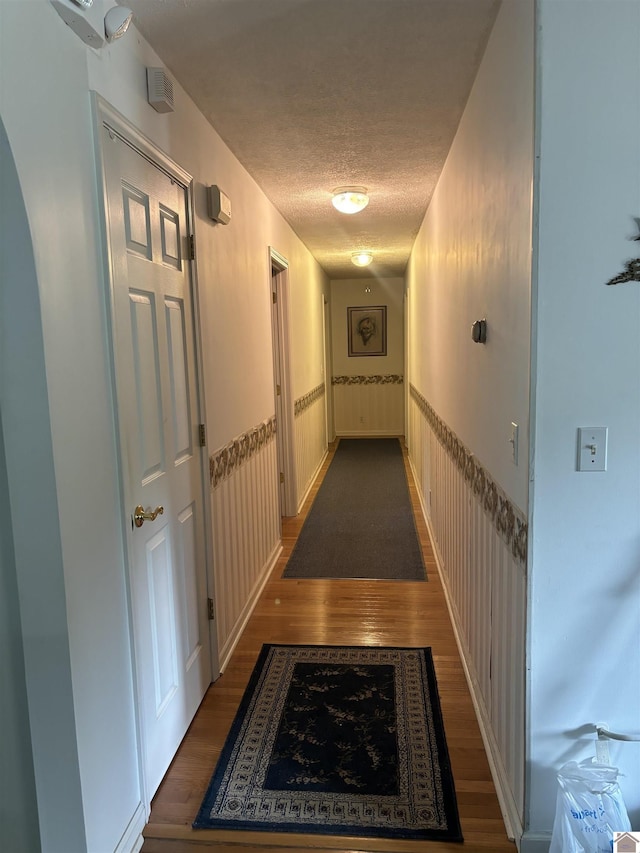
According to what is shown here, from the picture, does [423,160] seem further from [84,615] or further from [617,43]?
[84,615]

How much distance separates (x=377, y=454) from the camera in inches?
277

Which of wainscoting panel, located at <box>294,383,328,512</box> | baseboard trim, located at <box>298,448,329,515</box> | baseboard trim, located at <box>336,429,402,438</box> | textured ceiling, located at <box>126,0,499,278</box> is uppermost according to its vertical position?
textured ceiling, located at <box>126,0,499,278</box>

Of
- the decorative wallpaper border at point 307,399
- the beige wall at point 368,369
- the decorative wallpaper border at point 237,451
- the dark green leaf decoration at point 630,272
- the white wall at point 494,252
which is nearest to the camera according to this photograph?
the dark green leaf decoration at point 630,272

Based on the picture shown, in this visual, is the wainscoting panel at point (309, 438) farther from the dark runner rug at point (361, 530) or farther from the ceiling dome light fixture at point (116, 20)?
the ceiling dome light fixture at point (116, 20)

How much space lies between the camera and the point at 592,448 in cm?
140

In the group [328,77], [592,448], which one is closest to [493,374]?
[592,448]

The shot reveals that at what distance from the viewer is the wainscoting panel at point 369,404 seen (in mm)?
8320

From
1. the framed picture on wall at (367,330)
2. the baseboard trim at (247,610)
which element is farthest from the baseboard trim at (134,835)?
the framed picture on wall at (367,330)

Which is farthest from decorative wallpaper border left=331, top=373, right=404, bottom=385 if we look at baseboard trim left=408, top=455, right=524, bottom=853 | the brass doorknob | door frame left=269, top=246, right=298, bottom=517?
the brass doorknob

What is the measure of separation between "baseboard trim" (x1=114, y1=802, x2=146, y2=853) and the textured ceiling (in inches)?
91.3

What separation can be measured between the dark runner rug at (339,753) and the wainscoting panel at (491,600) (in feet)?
0.62

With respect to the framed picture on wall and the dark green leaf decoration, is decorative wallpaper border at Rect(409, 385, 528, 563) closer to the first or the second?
the dark green leaf decoration

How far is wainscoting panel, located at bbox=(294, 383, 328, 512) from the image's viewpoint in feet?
16.4

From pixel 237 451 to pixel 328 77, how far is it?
165 cm
